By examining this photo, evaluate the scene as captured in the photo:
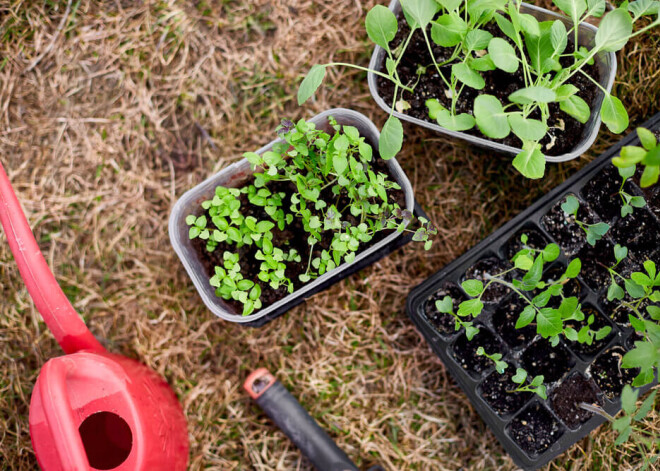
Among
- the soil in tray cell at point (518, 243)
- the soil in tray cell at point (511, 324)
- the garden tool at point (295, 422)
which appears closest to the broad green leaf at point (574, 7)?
the soil in tray cell at point (518, 243)

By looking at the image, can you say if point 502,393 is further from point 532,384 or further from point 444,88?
point 444,88

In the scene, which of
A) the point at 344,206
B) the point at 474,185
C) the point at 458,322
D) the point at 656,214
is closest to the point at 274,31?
the point at 344,206

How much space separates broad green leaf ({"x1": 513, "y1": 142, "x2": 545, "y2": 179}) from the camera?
883mm

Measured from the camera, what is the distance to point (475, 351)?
1141 millimetres

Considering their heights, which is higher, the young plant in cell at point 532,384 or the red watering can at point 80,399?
the red watering can at point 80,399

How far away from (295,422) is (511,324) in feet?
1.88

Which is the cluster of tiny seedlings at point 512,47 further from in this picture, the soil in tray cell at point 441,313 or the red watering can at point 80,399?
the red watering can at point 80,399

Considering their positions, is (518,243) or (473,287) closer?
(473,287)

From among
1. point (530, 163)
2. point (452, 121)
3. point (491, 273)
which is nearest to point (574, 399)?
point (491, 273)

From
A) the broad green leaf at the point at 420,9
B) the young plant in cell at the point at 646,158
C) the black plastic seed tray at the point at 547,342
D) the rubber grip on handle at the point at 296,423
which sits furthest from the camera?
the rubber grip on handle at the point at 296,423

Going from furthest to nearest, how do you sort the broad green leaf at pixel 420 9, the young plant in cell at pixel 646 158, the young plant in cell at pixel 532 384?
the young plant in cell at pixel 532 384
the broad green leaf at pixel 420 9
the young plant in cell at pixel 646 158

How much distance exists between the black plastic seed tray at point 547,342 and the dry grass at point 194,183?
0.16 meters

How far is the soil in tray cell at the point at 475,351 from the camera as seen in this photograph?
44.7 inches

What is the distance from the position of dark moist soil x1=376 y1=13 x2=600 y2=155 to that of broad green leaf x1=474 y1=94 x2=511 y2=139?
260mm
